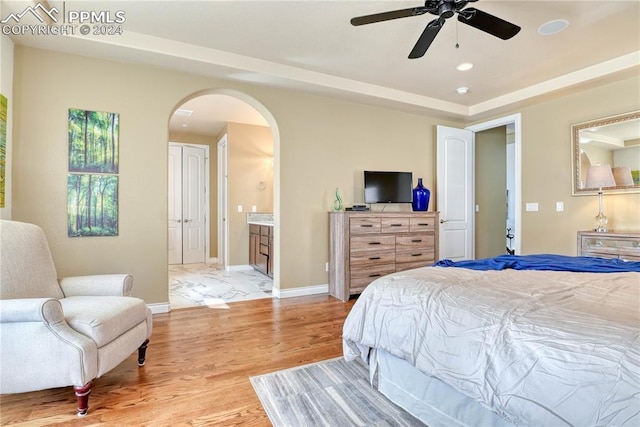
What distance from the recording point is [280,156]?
3.93 m

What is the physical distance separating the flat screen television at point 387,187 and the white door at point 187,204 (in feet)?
13.6

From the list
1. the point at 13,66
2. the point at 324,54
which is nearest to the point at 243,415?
the point at 324,54

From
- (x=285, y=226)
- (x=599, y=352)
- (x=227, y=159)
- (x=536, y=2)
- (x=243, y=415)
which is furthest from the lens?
(x=227, y=159)

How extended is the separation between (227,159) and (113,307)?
440 centimetres

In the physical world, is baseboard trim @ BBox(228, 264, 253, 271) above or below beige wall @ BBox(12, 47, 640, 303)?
below

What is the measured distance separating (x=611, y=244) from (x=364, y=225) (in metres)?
2.58

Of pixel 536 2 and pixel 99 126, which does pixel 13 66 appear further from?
pixel 536 2

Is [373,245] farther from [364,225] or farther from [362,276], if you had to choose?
[362,276]

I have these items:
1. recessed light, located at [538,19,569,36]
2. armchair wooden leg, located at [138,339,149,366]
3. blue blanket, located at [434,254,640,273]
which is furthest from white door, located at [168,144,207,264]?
recessed light, located at [538,19,569,36]

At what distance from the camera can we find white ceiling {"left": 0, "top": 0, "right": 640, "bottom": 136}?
8.36 ft

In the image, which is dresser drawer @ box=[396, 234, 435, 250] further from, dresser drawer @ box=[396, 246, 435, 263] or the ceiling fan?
the ceiling fan

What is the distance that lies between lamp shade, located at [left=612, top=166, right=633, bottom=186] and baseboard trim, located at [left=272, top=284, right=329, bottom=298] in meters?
3.56

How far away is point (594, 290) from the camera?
1.39m

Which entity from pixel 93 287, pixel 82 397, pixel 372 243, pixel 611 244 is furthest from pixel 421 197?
pixel 82 397
